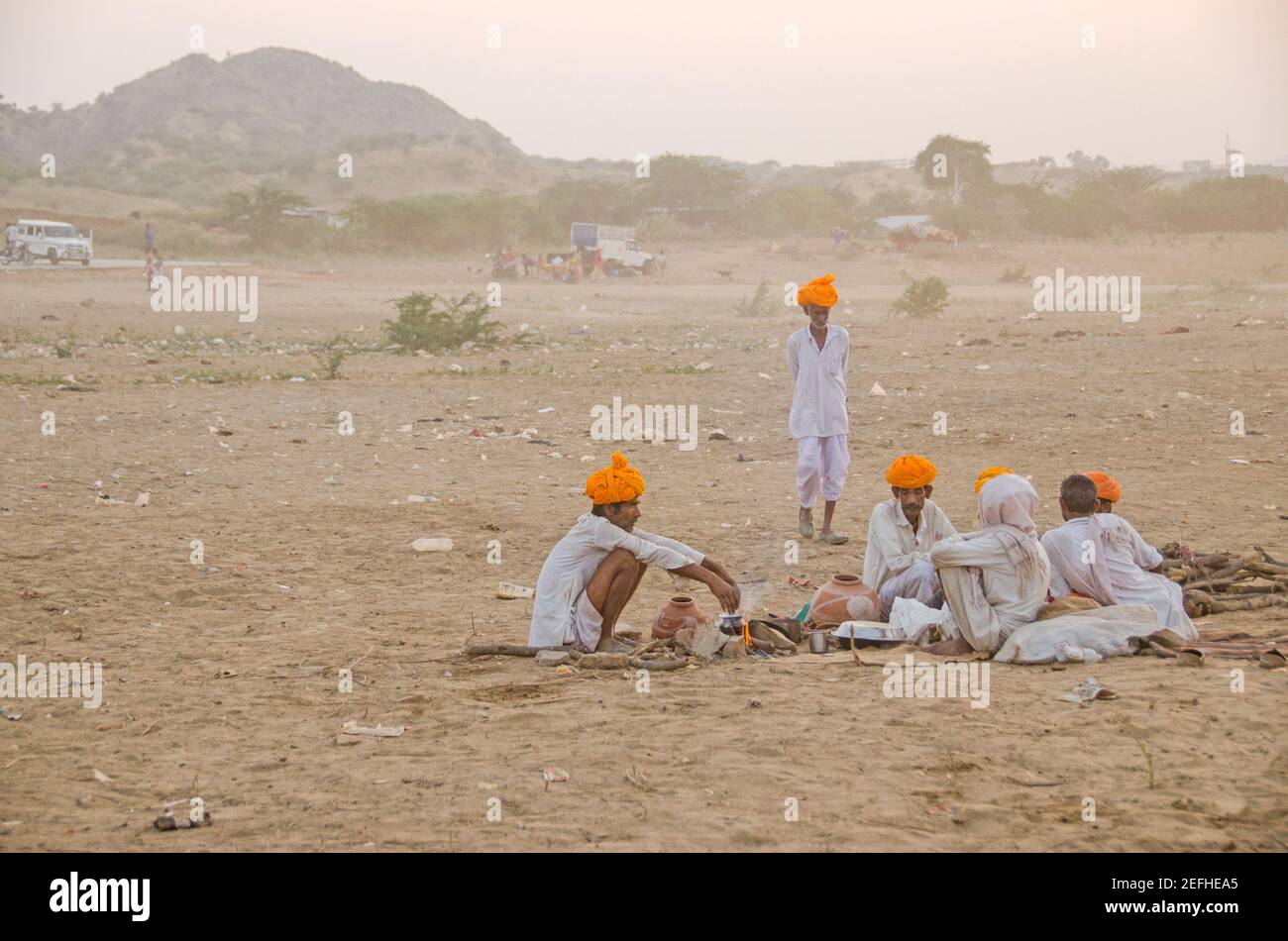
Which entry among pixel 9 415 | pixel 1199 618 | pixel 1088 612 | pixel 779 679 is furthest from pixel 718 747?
pixel 9 415

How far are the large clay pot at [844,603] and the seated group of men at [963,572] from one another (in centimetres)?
17

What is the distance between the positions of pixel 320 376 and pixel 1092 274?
21798mm

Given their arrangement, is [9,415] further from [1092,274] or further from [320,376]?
[1092,274]

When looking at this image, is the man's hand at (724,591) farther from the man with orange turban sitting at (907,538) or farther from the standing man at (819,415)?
the standing man at (819,415)

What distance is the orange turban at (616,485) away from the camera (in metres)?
5.78

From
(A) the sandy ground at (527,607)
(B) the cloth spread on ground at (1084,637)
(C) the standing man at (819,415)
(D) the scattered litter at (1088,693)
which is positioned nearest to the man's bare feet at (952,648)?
(B) the cloth spread on ground at (1084,637)

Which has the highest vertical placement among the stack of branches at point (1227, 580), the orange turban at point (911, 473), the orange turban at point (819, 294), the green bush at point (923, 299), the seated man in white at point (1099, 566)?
the green bush at point (923, 299)

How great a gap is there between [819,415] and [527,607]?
Result: 2571 mm

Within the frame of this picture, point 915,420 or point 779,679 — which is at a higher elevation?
point 915,420

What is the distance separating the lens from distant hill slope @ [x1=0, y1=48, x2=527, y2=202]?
69.7m

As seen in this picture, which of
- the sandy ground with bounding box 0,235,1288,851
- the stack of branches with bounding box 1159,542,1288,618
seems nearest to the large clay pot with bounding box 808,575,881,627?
the sandy ground with bounding box 0,235,1288,851

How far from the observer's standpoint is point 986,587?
5.54 meters

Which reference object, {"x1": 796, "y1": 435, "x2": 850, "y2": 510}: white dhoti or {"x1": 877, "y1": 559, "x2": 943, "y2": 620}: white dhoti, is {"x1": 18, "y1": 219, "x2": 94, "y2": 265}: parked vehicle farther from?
{"x1": 877, "y1": 559, "x2": 943, "y2": 620}: white dhoti

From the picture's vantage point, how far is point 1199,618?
6195 mm
